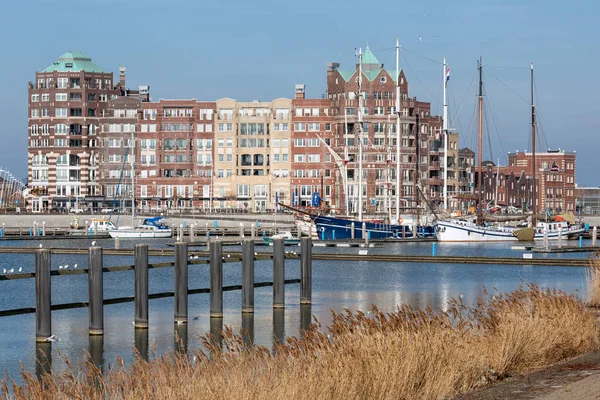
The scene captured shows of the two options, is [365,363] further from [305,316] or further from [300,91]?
[300,91]

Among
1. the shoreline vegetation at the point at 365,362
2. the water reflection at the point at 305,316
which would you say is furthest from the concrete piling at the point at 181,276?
the shoreline vegetation at the point at 365,362

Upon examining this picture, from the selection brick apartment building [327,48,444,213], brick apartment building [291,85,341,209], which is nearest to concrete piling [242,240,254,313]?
A: brick apartment building [327,48,444,213]

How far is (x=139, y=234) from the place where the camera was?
137 meters

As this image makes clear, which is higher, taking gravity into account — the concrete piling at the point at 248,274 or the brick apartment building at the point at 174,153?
the brick apartment building at the point at 174,153

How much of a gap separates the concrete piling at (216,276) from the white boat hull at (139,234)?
3866 inches

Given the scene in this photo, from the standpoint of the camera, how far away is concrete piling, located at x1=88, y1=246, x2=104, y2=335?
32.3 m

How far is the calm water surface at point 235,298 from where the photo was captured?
33.8m

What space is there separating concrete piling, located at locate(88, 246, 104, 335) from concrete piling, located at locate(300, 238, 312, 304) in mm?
9037

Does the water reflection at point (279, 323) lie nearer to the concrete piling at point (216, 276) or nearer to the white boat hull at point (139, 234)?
the concrete piling at point (216, 276)

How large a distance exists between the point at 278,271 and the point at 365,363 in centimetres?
1905

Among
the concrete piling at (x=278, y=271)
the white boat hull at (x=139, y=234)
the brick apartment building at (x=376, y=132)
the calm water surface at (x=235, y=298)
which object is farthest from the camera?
the brick apartment building at (x=376, y=132)

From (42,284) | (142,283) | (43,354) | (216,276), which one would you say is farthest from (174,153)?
(43,354)

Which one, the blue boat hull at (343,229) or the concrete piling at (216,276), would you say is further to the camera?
the blue boat hull at (343,229)

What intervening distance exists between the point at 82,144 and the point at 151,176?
55.5 feet
